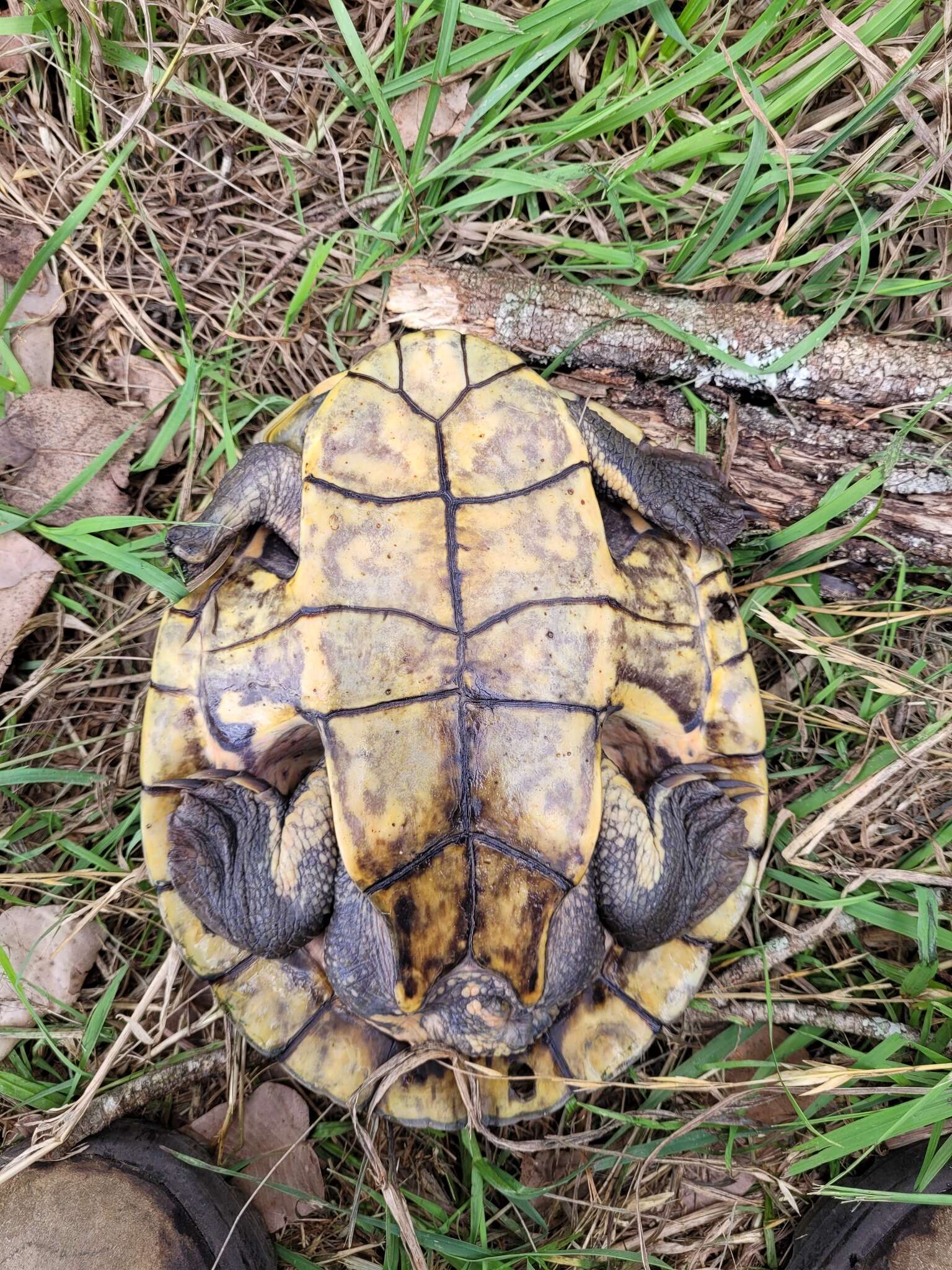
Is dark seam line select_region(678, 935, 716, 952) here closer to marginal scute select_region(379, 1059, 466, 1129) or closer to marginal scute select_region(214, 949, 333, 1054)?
marginal scute select_region(379, 1059, 466, 1129)

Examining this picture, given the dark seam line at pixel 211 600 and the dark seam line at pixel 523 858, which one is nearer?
the dark seam line at pixel 523 858

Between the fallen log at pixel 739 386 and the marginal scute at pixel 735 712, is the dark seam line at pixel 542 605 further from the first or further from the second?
the fallen log at pixel 739 386

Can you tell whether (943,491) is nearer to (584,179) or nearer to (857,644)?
(857,644)

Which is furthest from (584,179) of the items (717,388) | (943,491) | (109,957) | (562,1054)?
A: (109,957)

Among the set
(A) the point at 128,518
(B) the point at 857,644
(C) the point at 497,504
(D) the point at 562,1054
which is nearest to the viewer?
(C) the point at 497,504

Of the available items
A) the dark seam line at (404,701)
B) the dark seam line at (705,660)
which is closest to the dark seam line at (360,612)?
the dark seam line at (404,701)

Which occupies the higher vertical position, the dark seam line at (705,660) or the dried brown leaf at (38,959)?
the dark seam line at (705,660)

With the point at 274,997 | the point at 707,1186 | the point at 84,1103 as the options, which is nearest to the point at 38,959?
the point at 84,1103
